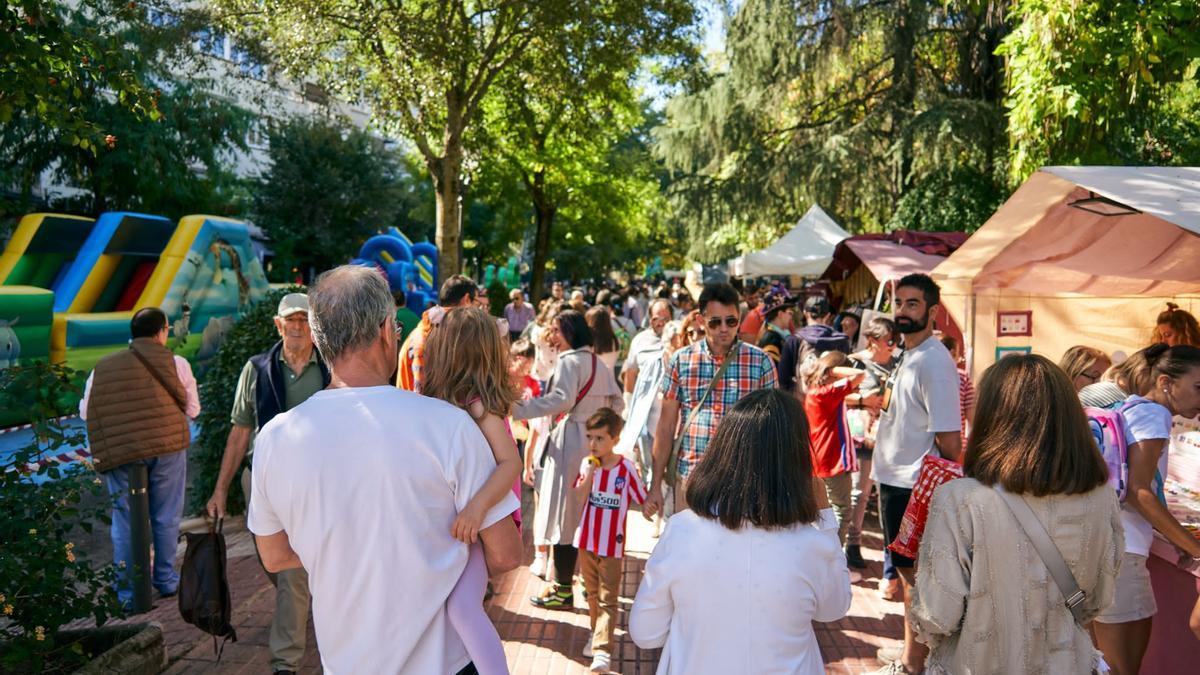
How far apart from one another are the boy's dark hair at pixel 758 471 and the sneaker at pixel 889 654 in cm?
274

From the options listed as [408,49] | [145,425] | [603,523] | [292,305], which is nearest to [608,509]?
[603,523]

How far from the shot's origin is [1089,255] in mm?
5938

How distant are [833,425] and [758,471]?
4050mm

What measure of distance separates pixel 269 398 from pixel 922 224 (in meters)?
15.1

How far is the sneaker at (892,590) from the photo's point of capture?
18.5 ft

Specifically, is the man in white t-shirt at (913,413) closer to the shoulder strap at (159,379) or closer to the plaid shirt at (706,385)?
the plaid shirt at (706,385)

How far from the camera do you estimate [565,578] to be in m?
5.71

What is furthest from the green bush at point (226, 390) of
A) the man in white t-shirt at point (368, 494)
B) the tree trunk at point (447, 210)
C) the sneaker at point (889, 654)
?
the tree trunk at point (447, 210)

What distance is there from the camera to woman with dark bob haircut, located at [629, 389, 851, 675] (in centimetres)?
229

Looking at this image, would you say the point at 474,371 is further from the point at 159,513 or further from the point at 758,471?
the point at 159,513

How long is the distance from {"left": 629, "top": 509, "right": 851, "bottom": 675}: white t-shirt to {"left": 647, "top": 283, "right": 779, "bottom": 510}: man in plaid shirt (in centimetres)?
227

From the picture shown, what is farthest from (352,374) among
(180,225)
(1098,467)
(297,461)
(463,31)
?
(180,225)

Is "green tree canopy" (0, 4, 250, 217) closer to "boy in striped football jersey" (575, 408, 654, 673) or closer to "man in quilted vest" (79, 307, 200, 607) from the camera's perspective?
"man in quilted vest" (79, 307, 200, 607)

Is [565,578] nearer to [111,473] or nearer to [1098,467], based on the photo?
[111,473]
